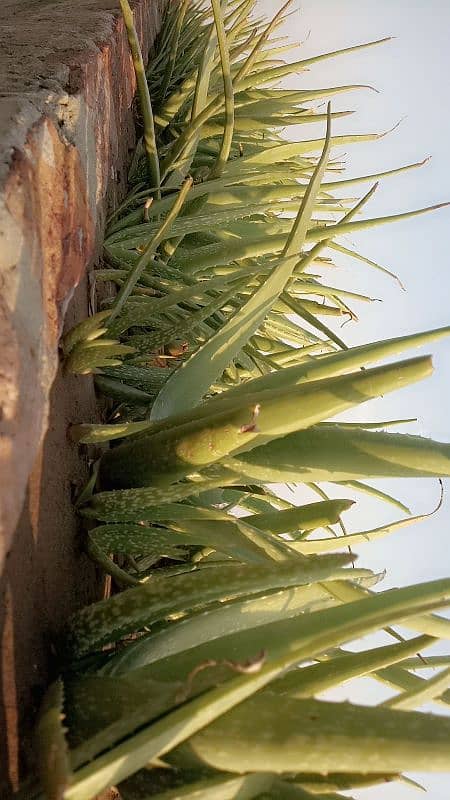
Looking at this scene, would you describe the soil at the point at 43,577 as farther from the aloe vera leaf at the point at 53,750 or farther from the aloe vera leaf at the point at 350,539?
the aloe vera leaf at the point at 350,539

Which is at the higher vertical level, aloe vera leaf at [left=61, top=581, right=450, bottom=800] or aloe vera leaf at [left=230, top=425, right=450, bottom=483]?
aloe vera leaf at [left=230, top=425, right=450, bottom=483]

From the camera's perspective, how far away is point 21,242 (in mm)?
278

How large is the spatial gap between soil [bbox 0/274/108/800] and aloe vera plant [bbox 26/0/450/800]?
0.04 feet

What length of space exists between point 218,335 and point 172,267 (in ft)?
0.46

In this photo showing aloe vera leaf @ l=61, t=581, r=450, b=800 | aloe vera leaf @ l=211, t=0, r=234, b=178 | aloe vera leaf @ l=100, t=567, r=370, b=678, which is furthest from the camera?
aloe vera leaf @ l=211, t=0, r=234, b=178

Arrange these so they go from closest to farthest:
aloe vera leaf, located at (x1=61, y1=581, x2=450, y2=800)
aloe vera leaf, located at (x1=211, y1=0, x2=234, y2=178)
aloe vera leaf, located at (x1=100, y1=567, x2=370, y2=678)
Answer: aloe vera leaf, located at (x1=61, y1=581, x2=450, y2=800)
aloe vera leaf, located at (x1=100, y1=567, x2=370, y2=678)
aloe vera leaf, located at (x1=211, y1=0, x2=234, y2=178)

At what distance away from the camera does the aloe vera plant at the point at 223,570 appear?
0.22m

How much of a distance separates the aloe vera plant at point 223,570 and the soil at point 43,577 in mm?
12

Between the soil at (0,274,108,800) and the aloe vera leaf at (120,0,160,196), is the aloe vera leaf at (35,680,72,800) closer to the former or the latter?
the soil at (0,274,108,800)

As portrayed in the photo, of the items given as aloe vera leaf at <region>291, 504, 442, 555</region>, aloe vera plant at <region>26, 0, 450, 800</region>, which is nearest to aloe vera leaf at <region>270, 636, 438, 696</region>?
aloe vera plant at <region>26, 0, 450, 800</region>

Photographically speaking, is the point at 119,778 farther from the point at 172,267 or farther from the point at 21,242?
the point at 172,267

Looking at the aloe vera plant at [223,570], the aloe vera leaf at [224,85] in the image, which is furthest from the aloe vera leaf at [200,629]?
the aloe vera leaf at [224,85]

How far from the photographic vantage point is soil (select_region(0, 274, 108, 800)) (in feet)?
0.86

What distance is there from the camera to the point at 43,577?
0.99 ft
